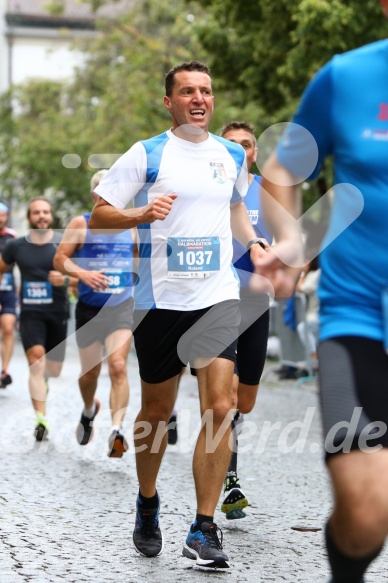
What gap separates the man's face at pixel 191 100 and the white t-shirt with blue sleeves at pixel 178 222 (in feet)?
0.57

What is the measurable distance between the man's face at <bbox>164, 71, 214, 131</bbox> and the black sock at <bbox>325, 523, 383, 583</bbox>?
10.2 ft

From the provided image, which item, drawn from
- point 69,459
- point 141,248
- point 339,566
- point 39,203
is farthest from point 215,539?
point 39,203

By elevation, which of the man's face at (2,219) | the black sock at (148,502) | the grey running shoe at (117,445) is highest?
the black sock at (148,502)

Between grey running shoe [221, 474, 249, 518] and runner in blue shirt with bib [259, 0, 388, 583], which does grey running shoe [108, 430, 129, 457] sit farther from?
runner in blue shirt with bib [259, 0, 388, 583]

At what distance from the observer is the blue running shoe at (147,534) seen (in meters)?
5.88

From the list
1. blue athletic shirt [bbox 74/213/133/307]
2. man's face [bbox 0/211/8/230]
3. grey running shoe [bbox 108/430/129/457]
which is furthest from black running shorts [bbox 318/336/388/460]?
man's face [bbox 0/211/8/230]

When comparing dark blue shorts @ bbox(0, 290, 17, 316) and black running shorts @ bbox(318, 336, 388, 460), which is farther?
dark blue shorts @ bbox(0, 290, 17, 316)

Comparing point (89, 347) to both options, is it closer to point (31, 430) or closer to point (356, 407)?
point (31, 430)

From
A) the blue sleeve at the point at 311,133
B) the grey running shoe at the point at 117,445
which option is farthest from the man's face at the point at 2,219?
the blue sleeve at the point at 311,133

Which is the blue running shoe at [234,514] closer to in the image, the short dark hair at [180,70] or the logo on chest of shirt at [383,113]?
the short dark hair at [180,70]

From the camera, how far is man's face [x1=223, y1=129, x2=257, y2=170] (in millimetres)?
7688

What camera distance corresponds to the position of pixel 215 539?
5.63m

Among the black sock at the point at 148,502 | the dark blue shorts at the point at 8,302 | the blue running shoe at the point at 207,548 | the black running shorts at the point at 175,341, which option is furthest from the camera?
the dark blue shorts at the point at 8,302

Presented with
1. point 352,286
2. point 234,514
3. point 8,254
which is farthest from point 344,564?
point 8,254
